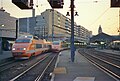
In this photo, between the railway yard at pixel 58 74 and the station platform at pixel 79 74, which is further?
the railway yard at pixel 58 74

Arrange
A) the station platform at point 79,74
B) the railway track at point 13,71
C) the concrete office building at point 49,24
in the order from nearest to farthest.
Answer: the station platform at point 79,74, the railway track at point 13,71, the concrete office building at point 49,24

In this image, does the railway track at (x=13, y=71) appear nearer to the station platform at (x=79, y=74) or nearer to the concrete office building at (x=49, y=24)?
the station platform at (x=79, y=74)

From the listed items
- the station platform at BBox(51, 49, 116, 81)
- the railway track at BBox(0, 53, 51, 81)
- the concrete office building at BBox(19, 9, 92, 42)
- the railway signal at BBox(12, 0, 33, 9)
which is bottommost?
the railway track at BBox(0, 53, 51, 81)

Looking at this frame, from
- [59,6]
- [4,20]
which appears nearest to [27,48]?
[59,6]

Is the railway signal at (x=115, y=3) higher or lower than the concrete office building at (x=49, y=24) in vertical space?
lower

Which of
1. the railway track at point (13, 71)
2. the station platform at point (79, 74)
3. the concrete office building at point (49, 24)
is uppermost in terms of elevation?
the concrete office building at point (49, 24)

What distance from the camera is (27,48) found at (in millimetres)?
38469

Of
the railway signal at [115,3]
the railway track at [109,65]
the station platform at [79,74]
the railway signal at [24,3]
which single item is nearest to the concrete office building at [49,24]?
the railway track at [109,65]

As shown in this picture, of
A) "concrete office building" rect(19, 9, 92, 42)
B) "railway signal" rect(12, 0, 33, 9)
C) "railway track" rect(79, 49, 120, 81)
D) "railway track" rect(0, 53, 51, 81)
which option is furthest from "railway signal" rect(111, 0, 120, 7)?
"concrete office building" rect(19, 9, 92, 42)

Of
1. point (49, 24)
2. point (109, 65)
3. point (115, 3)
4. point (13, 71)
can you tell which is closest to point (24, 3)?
point (13, 71)

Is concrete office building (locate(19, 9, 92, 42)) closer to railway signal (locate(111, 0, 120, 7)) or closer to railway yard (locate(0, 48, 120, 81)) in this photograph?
railway yard (locate(0, 48, 120, 81))

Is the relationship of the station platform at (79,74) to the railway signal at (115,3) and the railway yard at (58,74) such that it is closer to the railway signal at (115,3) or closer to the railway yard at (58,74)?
the railway yard at (58,74)

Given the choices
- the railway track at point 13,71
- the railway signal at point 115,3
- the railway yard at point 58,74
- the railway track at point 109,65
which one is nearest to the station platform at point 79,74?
the railway yard at point 58,74

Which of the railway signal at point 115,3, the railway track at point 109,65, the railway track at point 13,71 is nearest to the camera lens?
the railway track at point 13,71
